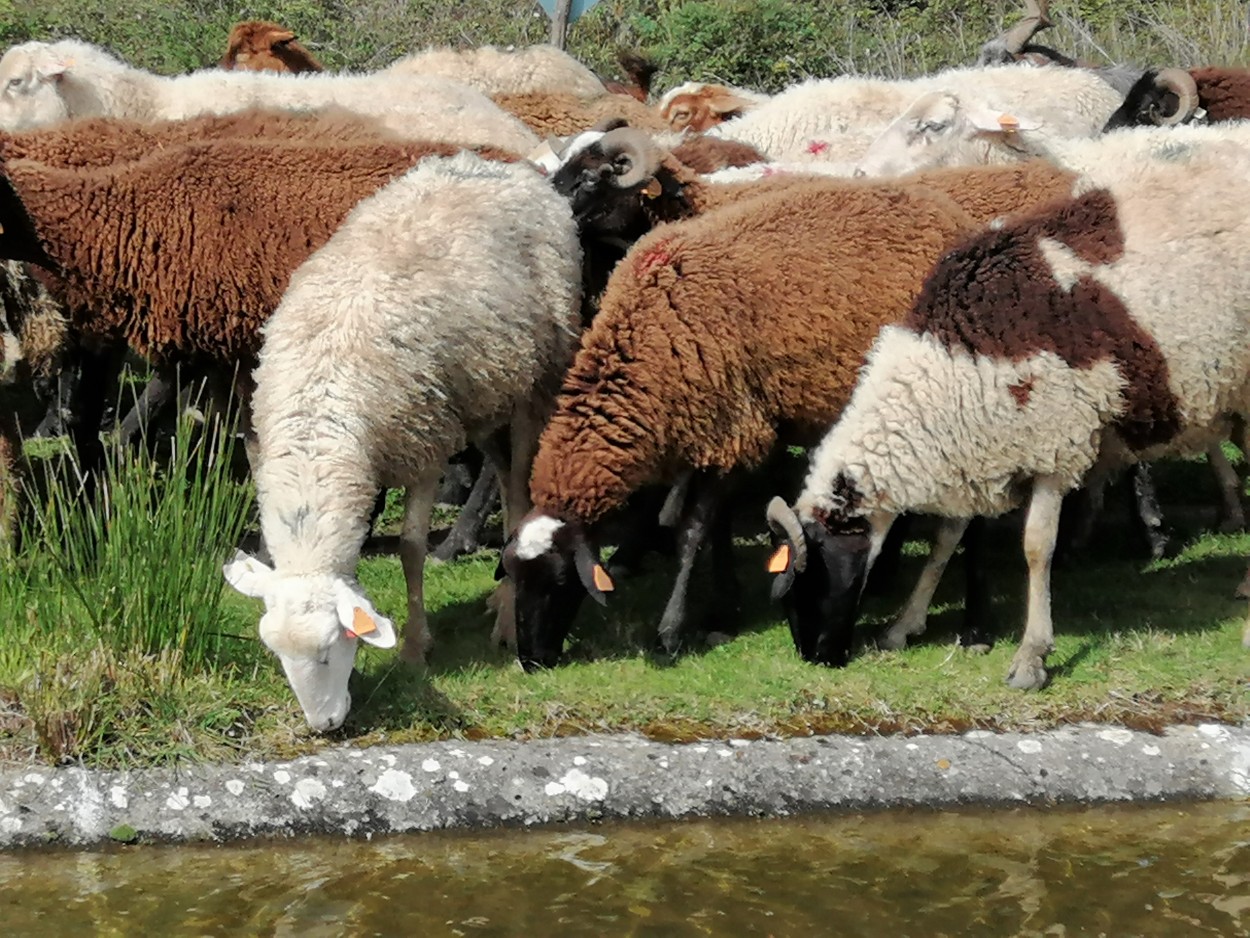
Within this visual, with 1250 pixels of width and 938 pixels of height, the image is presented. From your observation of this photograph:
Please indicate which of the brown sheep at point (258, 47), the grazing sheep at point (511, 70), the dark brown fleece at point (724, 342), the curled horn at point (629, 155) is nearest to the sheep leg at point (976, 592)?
the dark brown fleece at point (724, 342)

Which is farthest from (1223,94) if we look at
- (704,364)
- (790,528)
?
(790,528)

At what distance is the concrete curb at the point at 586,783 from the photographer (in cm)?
627

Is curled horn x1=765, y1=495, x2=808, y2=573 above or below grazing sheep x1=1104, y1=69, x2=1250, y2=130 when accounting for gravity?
below

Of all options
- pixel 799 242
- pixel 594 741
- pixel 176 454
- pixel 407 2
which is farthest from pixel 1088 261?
pixel 407 2

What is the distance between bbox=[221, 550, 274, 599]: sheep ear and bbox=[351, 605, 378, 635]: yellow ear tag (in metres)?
0.43

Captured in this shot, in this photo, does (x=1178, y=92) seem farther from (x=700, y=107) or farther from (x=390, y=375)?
(x=390, y=375)

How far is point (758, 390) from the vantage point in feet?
26.3

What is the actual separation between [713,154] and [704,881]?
6490 millimetres

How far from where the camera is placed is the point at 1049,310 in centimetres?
728

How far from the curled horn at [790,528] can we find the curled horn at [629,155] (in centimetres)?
248

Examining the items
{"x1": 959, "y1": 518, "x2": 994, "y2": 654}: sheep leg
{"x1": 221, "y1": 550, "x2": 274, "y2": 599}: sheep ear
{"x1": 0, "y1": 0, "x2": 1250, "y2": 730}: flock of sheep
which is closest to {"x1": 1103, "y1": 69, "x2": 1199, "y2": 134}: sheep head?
{"x1": 0, "y1": 0, "x2": 1250, "y2": 730}: flock of sheep

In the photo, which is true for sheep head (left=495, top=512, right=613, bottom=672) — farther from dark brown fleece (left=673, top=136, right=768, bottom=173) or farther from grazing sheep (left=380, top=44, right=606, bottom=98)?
grazing sheep (left=380, top=44, right=606, bottom=98)

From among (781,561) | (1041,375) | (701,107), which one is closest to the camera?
(1041,375)

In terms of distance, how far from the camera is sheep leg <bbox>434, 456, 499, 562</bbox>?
→ 9.93 metres
